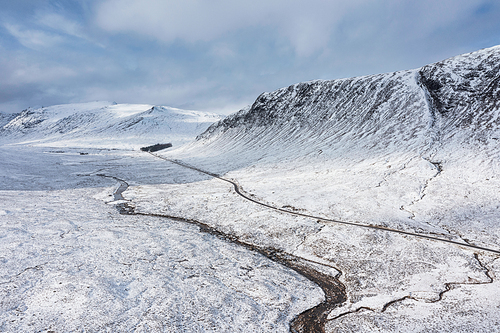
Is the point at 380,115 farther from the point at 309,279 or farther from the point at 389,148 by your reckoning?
the point at 309,279

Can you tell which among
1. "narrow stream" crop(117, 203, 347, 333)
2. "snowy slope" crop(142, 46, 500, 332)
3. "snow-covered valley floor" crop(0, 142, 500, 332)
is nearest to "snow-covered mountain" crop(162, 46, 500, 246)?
"snowy slope" crop(142, 46, 500, 332)

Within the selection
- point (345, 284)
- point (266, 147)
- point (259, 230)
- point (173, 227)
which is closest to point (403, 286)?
point (345, 284)

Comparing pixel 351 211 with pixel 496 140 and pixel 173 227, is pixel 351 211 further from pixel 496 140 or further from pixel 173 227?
pixel 496 140

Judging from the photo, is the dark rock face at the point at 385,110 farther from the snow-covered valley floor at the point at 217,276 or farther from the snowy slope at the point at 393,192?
the snow-covered valley floor at the point at 217,276

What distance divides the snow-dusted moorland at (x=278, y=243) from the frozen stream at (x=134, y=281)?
6 cm

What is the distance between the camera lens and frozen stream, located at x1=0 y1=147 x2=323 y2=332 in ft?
23.9

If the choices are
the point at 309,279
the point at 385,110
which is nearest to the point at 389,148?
the point at 385,110

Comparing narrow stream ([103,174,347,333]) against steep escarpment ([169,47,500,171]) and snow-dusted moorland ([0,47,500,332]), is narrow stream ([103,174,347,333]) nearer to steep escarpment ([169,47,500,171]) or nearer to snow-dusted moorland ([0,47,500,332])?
snow-dusted moorland ([0,47,500,332])

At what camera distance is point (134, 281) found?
30.5 ft

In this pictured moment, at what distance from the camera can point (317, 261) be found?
41.3 feet

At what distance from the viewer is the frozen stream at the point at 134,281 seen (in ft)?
23.9

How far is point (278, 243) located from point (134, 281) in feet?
26.0

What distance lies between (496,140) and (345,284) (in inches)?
1132

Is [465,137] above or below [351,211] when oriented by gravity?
above
